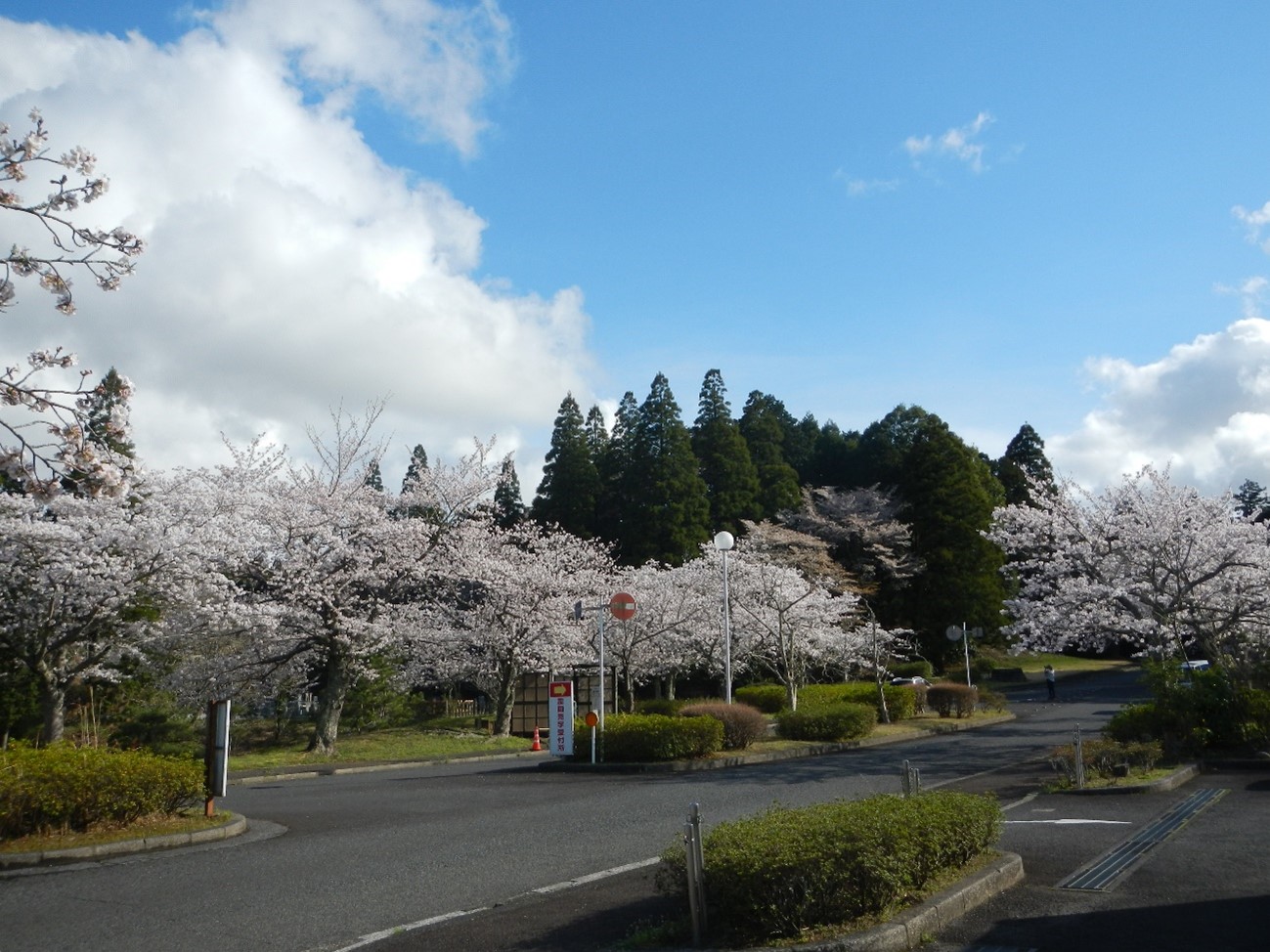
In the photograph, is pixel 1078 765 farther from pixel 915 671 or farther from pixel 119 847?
pixel 915 671

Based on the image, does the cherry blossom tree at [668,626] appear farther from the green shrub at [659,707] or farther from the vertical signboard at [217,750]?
the vertical signboard at [217,750]

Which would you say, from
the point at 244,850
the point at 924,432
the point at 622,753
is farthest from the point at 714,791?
the point at 924,432

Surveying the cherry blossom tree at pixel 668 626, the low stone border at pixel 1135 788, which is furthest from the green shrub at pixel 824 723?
the cherry blossom tree at pixel 668 626

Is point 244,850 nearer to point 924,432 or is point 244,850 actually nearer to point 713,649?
point 713,649

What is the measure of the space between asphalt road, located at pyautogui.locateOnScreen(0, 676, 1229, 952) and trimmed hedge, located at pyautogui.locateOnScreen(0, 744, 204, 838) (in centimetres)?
91

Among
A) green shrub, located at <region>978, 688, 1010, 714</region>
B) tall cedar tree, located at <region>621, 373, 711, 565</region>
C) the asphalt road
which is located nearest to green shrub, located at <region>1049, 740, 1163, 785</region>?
the asphalt road

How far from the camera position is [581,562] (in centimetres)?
3269

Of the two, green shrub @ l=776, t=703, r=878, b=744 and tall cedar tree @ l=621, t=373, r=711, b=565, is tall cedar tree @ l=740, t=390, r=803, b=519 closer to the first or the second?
tall cedar tree @ l=621, t=373, r=711, b=565

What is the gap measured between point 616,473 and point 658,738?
34733mm

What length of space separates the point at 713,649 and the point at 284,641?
1669 centimetres

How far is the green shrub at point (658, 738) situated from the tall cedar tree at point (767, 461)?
34.0 meters

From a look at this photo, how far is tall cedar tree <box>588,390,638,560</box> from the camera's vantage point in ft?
159

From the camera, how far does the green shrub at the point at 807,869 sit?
5.21 m

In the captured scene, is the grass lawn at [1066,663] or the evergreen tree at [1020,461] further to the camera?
the evergreen tree at [1020,461]
